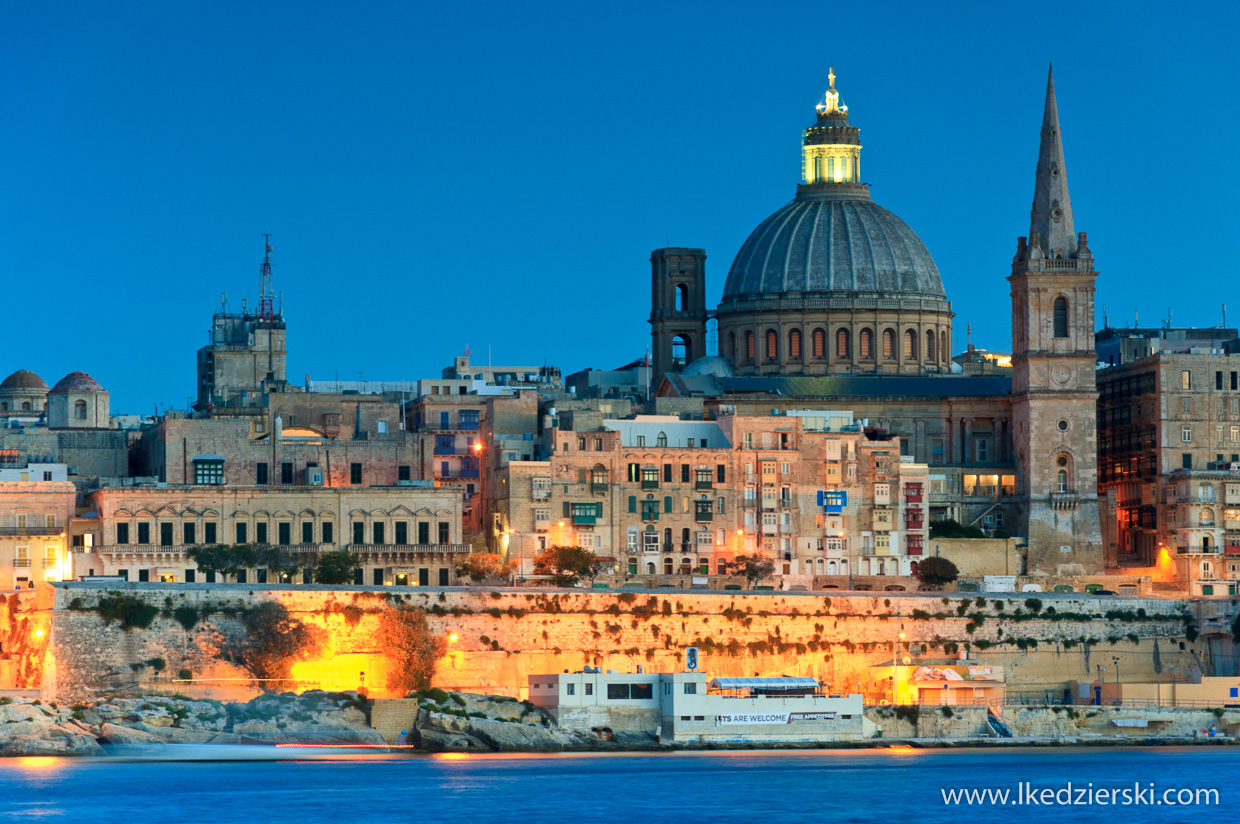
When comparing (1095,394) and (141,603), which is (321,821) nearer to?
(141,603)

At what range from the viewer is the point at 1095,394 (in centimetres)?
9962

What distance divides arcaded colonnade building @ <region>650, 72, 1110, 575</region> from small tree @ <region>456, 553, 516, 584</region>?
11.6 m

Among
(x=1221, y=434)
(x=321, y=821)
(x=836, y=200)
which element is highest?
(x=836, y=200)

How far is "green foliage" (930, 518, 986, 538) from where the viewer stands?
318ft

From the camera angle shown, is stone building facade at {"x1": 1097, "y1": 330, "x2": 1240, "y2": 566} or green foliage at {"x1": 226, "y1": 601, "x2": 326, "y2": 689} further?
stone building facade at {"x1": 1097, "y1": 330, "x2": 1240, "y2": 566}

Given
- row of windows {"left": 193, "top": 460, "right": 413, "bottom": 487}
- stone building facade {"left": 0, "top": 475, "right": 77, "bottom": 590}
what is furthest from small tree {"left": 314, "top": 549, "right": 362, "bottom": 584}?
stone building facade {"left": 0, "top": 475, "right": 77, "bottom": 590}

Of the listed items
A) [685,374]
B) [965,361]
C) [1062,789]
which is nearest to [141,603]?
[1062,789]

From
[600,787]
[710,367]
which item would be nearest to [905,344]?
[710,367]

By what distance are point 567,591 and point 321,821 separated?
71.2 feet

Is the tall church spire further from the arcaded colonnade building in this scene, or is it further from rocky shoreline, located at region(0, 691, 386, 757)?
rocky shoreline, located at region(0, 691, 386, 757)

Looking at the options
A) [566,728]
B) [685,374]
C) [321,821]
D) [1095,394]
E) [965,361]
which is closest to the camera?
[321,821]

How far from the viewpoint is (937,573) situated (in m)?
90.9
